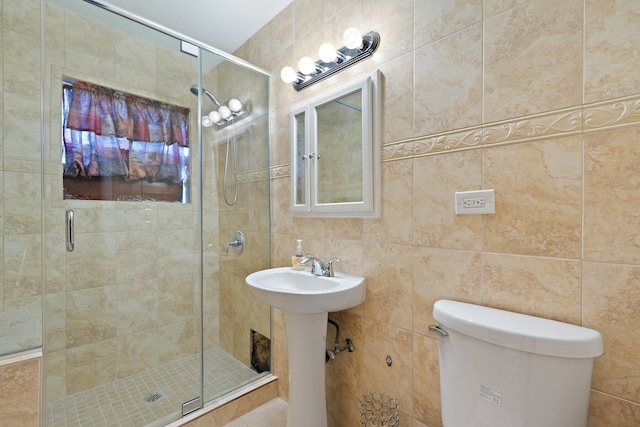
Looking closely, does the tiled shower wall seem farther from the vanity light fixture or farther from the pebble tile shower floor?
the pebble tile shower floor

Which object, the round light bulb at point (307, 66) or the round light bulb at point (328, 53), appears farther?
the round light bulb at point (307, 66)

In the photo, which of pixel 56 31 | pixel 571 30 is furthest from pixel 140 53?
pixel 571 30

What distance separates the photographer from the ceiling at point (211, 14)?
1.78m

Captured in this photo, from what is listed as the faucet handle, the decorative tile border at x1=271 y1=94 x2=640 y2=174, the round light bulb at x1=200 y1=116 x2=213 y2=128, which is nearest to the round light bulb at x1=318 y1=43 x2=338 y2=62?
the decorative tile border at x1=271 y1=94 x2=640 y2=174

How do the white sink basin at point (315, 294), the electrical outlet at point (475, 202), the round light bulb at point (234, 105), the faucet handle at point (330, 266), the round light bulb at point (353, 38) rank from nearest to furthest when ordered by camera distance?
the electrical outlet at point (475, 202)
the white sink basin at point (315, 294)
the round light bulb at point (353, 38)
the faucet handle at point (330, 266)
the round light bulb at point (234, 105)

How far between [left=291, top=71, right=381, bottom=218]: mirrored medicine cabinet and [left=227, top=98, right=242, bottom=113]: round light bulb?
1.56 ft

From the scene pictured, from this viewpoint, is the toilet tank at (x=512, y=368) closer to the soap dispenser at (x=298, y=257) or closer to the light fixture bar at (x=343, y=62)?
the soap dispenser at (x=298, y=257)

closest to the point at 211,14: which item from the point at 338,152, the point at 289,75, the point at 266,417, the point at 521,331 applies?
the point at 289,75

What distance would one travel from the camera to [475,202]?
3.22 feet

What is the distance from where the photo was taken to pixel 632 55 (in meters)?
0.73

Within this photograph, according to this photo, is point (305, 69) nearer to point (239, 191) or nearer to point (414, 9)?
point (414, 9)

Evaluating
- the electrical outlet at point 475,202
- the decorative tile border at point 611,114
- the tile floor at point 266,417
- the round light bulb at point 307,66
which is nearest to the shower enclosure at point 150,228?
the tile floor at point 266,417

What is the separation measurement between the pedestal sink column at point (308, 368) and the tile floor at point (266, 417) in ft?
1.17

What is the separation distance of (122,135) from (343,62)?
1480mm
